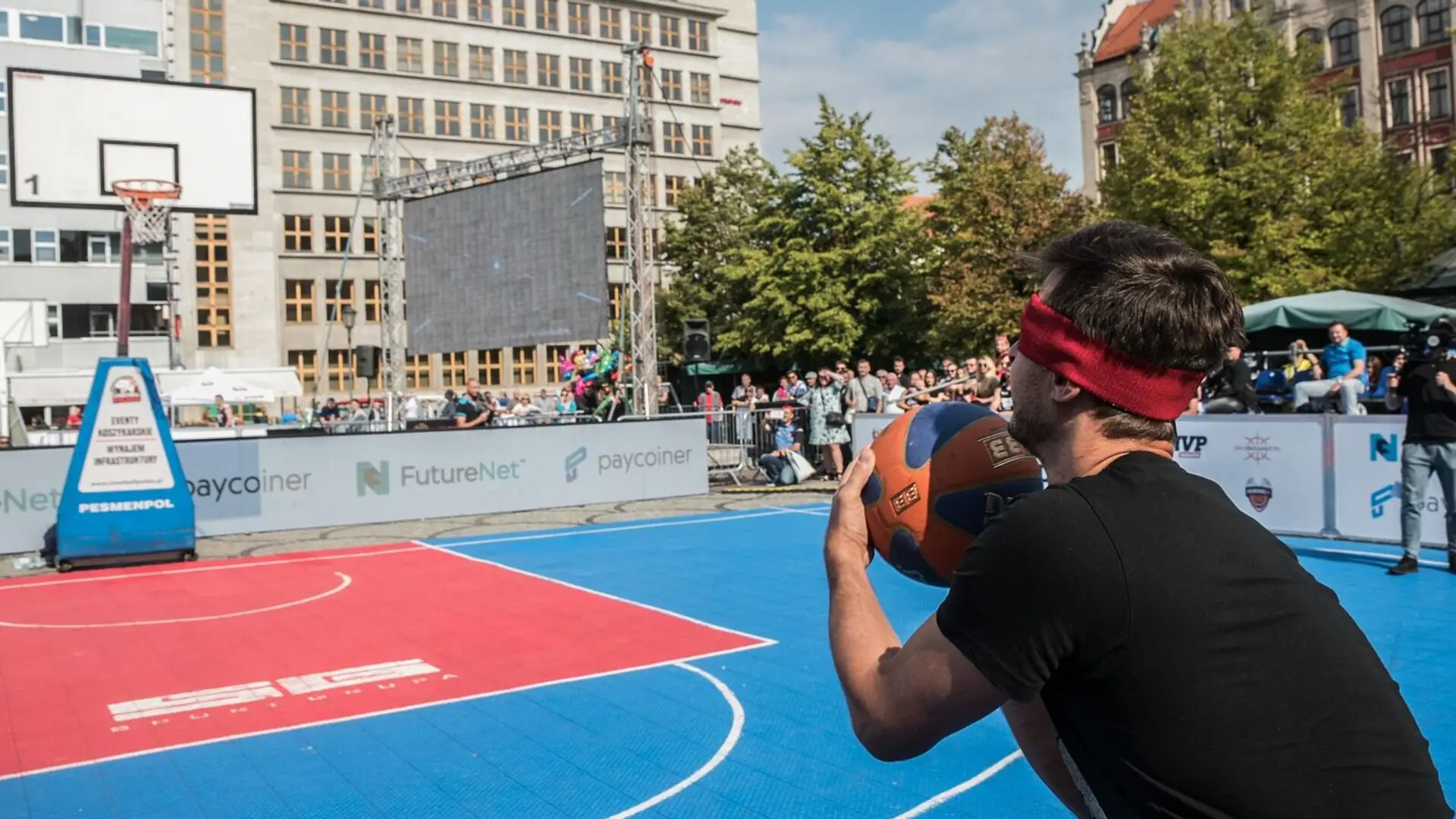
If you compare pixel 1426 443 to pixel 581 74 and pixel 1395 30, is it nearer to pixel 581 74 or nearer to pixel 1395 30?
pixel 1395 30

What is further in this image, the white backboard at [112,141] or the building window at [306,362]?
the building window at [306,362]

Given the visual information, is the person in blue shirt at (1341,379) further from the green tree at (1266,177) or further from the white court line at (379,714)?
the green tree at (1266,177)

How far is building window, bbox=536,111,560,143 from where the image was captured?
235ft

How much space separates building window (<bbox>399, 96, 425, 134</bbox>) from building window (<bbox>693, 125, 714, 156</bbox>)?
644 inches

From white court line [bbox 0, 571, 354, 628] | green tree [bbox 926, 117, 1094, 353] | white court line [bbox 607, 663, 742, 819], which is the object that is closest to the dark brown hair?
white court line [bbox 607, 663, 742, 819]

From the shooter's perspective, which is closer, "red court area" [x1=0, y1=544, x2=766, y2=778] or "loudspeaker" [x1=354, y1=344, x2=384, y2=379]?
"red court area" [x1=0, y1=544, x2=766, y2=778]

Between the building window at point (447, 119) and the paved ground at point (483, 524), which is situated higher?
the building window at point (447, 119)

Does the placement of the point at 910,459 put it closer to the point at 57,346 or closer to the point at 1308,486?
the point at 1308,486

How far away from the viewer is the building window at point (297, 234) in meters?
65.6

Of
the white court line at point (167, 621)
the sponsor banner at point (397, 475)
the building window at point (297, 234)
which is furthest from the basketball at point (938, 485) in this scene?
the building window at point (297, 234)

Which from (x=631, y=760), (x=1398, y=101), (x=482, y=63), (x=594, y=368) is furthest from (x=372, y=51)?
(x=631, y=760)

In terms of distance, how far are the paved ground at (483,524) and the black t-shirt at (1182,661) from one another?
15.4 meters

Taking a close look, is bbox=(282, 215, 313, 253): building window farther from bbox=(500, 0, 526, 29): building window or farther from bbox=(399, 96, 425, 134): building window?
bbox=(500, 0, 526, 29): building window

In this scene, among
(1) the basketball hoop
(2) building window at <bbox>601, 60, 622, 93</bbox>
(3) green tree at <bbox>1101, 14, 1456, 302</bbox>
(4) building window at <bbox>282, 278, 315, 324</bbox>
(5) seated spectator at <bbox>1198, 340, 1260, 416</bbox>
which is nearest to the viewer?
(5) seated spectator at <bbox>1198, 340, 1260, 416</bbox>
